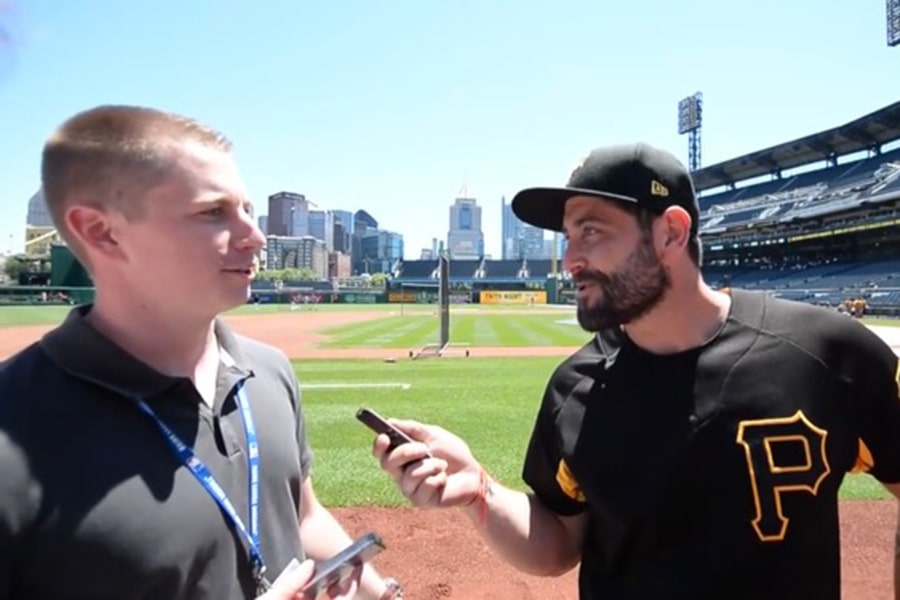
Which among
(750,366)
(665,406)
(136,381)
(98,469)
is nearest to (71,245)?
(136,381)

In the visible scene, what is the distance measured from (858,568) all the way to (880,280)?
54815mm

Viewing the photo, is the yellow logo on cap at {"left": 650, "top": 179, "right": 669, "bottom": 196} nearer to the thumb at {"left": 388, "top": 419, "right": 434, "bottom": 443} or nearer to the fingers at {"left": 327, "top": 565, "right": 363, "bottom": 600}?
the thumb at {"left": 388, "top": 419, "right": 434, "bottom": 443}

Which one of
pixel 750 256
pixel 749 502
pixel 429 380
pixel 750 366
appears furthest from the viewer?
pixel 750 256

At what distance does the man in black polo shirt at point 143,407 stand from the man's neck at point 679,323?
119 centimetres

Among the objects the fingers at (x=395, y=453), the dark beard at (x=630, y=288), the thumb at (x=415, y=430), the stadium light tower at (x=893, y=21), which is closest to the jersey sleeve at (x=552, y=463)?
the dark beard at (x=630, y=288)

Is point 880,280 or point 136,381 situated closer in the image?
point 136,381

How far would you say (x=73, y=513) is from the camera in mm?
1352

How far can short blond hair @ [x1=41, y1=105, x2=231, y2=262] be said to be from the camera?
60.6 inches

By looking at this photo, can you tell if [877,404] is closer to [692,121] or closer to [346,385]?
[346,385]

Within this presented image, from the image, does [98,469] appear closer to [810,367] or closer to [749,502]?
[749,502]

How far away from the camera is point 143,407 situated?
1.53 metres

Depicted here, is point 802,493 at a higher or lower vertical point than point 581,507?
higher

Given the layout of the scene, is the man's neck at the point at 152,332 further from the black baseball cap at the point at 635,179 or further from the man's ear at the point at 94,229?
the black baseball cap at the point at 635,179

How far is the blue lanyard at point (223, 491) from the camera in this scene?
1.54m
